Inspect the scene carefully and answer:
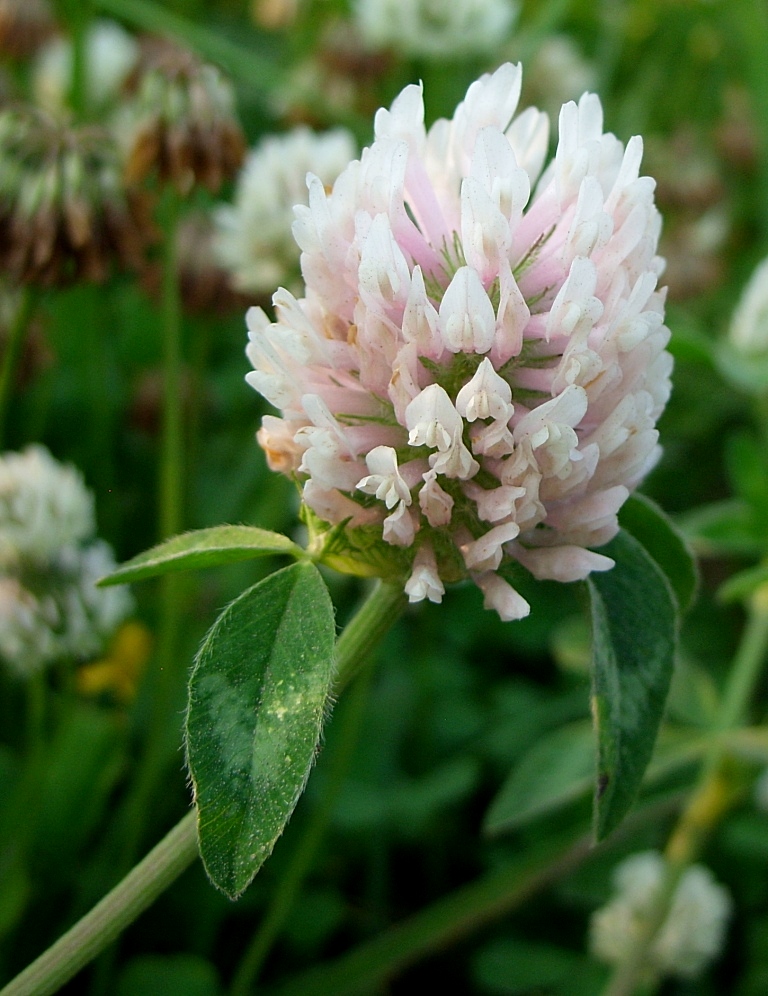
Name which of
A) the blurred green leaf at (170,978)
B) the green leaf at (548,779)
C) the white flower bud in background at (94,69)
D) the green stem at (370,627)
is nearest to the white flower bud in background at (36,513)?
the blurred green leaf at (170,978)

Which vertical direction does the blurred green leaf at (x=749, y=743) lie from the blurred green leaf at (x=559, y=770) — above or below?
above

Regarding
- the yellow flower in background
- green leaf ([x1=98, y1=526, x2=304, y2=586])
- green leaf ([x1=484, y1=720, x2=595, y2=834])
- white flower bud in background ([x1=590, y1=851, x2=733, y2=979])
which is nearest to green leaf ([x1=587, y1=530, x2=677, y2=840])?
green leaf ([x1=98, y1=526, x2=304, y2=586])

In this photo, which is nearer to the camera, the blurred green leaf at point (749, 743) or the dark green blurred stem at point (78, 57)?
the blurred green leaf at point (749, 743)

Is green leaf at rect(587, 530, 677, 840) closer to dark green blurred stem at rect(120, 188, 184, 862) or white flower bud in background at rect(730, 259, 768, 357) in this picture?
dark green blurred stem at rect(120, 188, 184, 862)

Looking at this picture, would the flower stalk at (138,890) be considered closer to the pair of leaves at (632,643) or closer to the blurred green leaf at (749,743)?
the pair of leaves at (632,643)

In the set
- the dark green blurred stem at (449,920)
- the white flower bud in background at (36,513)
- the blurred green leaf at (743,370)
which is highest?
the blurred green leaf at (743,370)

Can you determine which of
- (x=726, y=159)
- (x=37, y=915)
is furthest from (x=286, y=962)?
(x=726, y=159)
